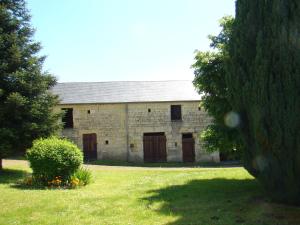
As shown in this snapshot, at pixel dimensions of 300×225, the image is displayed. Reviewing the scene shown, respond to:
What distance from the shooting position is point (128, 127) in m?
31.6

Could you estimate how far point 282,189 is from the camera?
8.65 m

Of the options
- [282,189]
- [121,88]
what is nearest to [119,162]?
[121,88]

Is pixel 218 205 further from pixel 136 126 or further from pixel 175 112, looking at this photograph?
pixel 175 112

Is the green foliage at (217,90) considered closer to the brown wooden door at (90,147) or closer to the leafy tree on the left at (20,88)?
the leafy tree on the left at (20,88)

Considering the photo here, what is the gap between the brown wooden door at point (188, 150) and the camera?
3195 centimetres

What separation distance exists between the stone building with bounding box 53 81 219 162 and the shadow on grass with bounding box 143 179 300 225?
17014 millimetres

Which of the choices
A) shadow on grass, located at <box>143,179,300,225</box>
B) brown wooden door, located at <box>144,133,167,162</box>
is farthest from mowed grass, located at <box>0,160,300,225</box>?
brown wooden door, located at <box>144,133,167,162</box>

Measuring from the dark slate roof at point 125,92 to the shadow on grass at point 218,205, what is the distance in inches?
705

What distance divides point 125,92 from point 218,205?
23.4 metres

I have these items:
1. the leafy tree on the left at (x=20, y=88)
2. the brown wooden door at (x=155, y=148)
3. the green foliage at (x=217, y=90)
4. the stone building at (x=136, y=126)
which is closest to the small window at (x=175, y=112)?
the stone building at (x=136, y=126)

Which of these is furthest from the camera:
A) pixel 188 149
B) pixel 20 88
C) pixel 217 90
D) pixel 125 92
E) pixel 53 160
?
pixel 125 92

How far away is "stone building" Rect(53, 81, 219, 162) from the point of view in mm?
Answer: 31469

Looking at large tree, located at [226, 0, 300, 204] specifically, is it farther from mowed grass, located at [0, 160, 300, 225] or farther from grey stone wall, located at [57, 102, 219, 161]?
grey stone wall, located at [57, 102, 219, 161]

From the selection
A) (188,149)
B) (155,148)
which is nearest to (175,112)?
(188,149)
